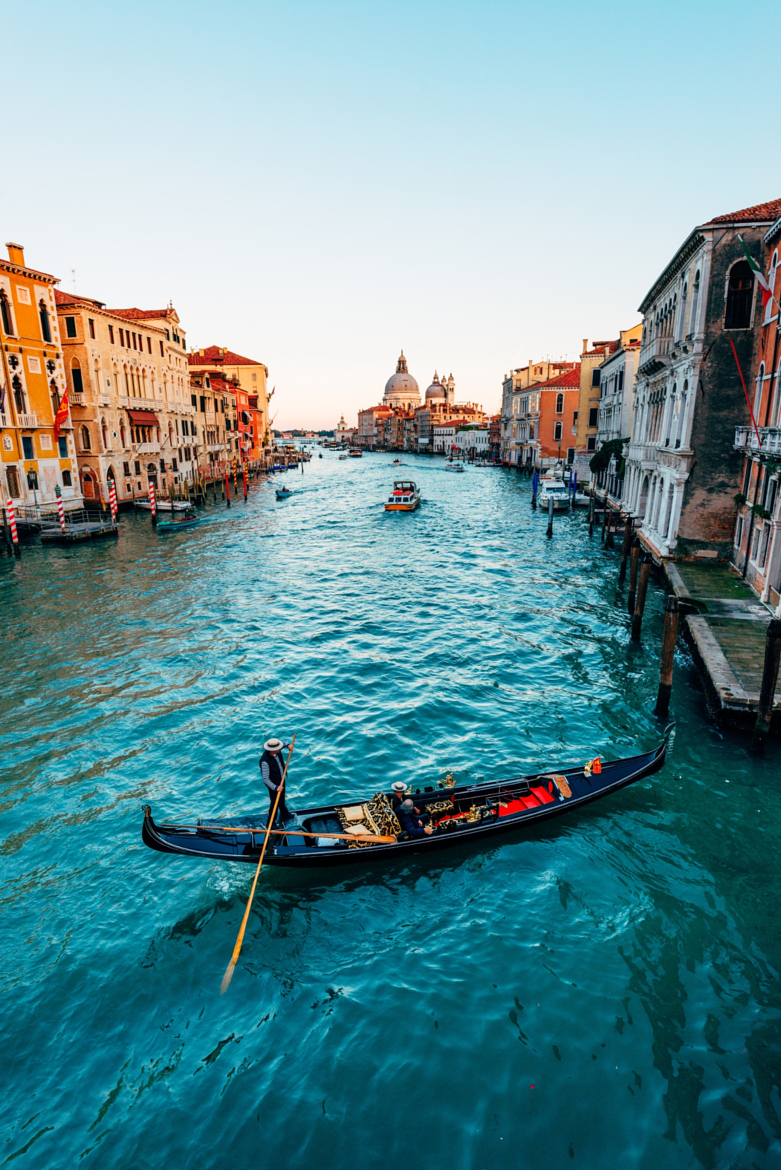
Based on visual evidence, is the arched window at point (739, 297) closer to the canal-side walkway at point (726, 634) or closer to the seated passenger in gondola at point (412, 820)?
the canal-side walkway at point (726, 634)

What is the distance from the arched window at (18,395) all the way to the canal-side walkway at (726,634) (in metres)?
31.3

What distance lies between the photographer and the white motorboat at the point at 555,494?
4766 cm

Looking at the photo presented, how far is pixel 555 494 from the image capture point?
49.1 meters

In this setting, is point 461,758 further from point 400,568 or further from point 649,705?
point 400,568

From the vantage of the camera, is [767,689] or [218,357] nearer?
[767,689]

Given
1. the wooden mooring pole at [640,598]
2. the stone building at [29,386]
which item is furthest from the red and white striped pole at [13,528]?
the wooden mooring pole at [640,598]

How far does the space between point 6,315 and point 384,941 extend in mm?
35300

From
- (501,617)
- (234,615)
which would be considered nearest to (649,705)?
(501,617)

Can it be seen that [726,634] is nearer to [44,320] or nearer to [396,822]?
[396,822]

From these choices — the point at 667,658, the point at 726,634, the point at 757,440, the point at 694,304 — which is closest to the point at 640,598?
the point at 726,634

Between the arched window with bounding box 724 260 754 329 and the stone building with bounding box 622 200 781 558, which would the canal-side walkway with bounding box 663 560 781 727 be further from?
the arched window with bounding box 724 260 754 329

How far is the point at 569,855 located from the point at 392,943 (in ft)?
9.92

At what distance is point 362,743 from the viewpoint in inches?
511

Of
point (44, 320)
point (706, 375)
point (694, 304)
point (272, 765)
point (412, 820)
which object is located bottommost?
point (412, 820)
